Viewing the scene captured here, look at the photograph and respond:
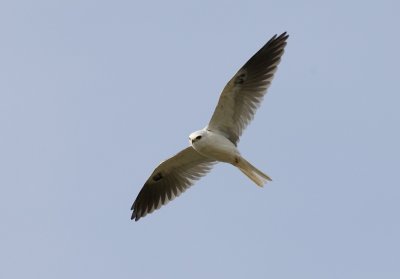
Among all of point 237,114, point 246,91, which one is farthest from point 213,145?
point 246,91

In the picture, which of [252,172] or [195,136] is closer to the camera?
[195,136]

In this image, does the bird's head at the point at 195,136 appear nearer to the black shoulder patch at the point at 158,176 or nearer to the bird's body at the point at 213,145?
the bird's body at the point at 213,145

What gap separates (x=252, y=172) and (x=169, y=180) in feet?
6.64

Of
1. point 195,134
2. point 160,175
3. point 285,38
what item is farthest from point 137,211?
point 285,38

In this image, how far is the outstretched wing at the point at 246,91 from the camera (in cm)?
1320

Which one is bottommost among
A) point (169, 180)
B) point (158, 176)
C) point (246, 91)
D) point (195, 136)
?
point (195, 136)

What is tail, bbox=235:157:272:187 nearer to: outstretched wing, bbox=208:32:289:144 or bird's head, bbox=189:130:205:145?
outstretched wing, bbox=208:32:289:144

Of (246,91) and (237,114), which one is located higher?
(246,91)

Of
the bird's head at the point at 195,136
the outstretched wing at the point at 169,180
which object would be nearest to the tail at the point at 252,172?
the bird's head at the point at 195,136

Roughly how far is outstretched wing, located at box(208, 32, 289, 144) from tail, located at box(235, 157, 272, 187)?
40 centimetres

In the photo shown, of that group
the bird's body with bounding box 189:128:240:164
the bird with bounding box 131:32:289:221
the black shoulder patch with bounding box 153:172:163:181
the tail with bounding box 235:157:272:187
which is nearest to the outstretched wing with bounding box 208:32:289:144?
the bird with bounding box 131:32:289:221

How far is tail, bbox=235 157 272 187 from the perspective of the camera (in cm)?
1307

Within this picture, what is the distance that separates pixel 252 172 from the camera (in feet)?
43.3

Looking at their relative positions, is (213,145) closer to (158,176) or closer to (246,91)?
(246,91)
